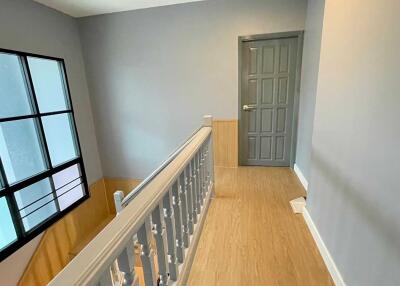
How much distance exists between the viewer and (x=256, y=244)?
1818 mm

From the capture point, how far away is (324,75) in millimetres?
1678

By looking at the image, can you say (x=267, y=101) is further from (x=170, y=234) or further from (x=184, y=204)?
(x=170, y=234)

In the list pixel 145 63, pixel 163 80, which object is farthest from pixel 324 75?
pixel 145 63

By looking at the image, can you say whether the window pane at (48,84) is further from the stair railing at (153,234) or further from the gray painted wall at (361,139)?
the gray painted wall at (361,139)

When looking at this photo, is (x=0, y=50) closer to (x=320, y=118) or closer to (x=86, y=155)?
(x=86, y=155)

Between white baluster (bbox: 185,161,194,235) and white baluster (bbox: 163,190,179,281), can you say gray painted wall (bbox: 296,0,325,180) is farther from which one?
white baluster (bbox: 163,190,179,281)

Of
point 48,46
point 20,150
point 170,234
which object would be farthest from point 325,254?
point 48,46

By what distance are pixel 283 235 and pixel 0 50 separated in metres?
3.80

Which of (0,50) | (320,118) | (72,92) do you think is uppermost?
(0,50)

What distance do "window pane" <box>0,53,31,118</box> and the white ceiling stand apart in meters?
0.98

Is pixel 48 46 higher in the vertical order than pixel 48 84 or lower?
higher

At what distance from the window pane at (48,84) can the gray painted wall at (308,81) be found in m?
3.75

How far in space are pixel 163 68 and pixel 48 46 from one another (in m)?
1.74

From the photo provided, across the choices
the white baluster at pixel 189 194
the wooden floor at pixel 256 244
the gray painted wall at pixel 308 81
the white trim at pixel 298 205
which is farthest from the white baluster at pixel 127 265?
the gray painted wall at pixel 308 81
